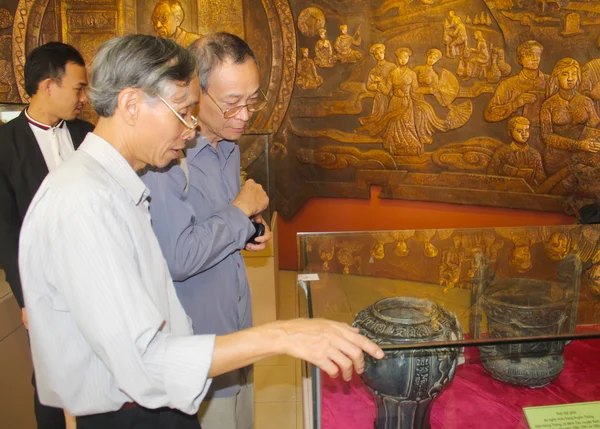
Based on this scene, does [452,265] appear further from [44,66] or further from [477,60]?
[477,60]

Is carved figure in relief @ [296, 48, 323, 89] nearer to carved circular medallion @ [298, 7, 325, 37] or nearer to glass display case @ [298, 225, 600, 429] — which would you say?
carved circular medallion @ [298, 7, 325, 37]

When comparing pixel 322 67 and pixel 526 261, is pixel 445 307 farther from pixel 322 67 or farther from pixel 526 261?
pixel 322 67

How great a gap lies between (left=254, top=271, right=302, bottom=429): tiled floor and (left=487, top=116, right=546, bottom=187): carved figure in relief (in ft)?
9.43

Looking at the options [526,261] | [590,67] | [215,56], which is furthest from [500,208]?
[215,56]

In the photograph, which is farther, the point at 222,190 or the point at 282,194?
the point at 282,194

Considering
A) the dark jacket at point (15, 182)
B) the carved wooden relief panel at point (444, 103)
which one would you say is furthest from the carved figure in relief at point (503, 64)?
the dark jacket at point (15, 182)

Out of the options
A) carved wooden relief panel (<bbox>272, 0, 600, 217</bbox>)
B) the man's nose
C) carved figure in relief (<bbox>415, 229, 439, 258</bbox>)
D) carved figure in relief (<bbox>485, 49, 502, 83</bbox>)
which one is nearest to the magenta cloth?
carved figure in relief (<bbox>415, 229, 439, 258</bbox>)

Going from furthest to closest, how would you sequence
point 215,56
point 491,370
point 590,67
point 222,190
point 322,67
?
1. point 322,67
2. point 590,67
3. point 222,190
4. point 215,56
5. point 491,370

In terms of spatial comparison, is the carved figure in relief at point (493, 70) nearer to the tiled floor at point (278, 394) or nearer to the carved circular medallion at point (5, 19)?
the tiled floor at point (278, 394)

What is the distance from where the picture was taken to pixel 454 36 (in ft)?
16.4

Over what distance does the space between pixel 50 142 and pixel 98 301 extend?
191 cm

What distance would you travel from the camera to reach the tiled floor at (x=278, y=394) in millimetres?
3311

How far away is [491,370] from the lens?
1.49 metres

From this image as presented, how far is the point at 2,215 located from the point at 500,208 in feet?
14.6
